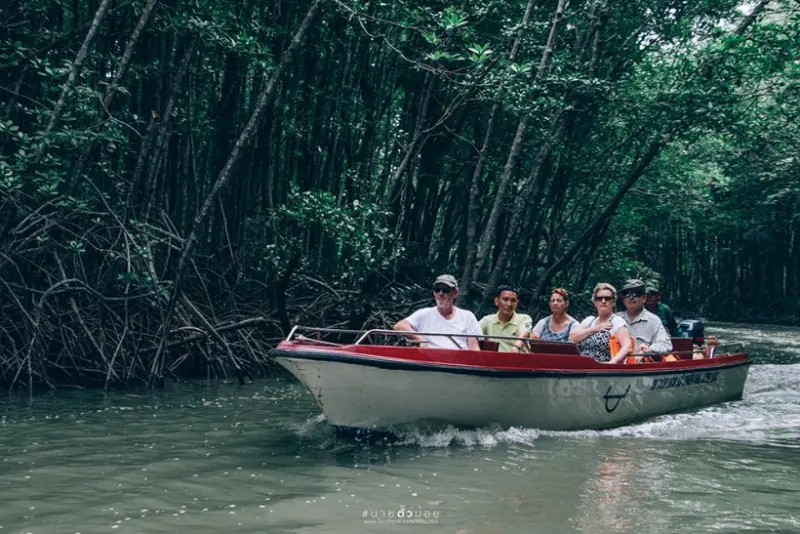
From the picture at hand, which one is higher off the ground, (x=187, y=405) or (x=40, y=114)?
(x=40, y=114)

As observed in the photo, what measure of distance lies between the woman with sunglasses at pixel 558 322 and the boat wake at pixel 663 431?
3.08 feet

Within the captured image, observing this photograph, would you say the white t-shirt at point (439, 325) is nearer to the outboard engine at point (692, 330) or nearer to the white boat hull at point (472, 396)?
the white boat hull at point (472, 396)

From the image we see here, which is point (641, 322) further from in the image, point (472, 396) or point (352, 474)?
point (352, 474)

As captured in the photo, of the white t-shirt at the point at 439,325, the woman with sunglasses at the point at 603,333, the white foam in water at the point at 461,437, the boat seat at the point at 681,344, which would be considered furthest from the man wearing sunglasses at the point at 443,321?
the boat seat at the point at 681,344

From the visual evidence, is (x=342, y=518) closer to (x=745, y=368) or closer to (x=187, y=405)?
(x=187, y=405)

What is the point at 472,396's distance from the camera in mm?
7059

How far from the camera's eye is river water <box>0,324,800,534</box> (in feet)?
16.0

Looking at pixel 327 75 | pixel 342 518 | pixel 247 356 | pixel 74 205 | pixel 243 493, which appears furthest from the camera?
pixel 327 75

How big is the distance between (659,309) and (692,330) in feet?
2.20

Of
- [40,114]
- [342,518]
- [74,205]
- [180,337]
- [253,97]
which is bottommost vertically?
[342,518]

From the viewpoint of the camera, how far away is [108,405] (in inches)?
331

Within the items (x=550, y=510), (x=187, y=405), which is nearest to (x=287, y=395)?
(x=187, y=405)

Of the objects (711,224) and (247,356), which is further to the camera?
(711,224)

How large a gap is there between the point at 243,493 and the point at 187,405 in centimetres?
346
